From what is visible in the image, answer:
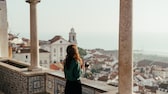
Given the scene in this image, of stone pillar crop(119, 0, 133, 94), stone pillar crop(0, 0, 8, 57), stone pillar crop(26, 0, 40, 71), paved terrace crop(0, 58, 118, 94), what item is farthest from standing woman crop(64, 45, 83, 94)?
stone pillar crop(0, 0, 8, 57)

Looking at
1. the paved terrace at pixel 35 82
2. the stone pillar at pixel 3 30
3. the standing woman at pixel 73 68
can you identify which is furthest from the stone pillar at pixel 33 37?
the stone pillar at pixel 3 30

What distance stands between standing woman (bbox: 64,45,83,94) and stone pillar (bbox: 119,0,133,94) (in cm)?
71

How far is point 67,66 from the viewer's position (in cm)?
402

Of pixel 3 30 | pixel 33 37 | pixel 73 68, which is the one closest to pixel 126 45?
pixel 73 68

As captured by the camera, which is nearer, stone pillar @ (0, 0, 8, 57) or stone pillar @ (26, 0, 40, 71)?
stone pillar @ (26, 0, 40, 71)

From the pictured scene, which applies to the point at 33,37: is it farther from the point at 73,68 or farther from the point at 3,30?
the point at 3,30

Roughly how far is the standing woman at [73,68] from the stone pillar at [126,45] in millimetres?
705

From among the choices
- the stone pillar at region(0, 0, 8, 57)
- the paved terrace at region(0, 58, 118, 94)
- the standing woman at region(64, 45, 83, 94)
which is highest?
the stone pillar at region(0, 0, 8, 57)

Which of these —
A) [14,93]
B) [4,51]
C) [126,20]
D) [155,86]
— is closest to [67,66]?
[126,20]

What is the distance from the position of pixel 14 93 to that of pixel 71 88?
3.11 meters

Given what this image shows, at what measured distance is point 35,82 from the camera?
609cm

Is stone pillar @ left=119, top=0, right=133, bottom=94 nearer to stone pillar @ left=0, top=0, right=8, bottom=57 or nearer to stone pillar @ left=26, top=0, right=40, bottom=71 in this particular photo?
stone pillar @ left=26, top=0, right=40, bottom=71

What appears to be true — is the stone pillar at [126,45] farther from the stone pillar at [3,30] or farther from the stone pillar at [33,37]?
the stone pillar at [3,30]

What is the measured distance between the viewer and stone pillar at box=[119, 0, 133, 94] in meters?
3.54
